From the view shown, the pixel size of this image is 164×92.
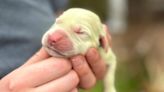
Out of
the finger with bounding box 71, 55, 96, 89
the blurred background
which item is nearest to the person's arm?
the finger with bounding box 71, 55, 96, 89

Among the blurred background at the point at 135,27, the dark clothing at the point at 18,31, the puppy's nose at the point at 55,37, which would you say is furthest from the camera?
the blurred background at the point at 135,27

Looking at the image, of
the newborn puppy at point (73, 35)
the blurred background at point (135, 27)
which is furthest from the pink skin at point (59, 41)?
the blurred background at point (135, 27)

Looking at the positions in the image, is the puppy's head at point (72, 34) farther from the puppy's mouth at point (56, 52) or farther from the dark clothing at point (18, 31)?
the dark clothing at point (18, 31)

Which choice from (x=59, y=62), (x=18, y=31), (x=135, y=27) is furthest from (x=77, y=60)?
(x=135, y=27)

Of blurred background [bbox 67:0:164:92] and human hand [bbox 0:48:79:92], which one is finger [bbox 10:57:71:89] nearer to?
human hand [bbox 0:48:79:92]

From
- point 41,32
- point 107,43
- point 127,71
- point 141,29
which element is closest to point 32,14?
point 41,32

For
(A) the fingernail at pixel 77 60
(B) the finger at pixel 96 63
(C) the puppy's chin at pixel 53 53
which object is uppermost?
(C) the puppy's chin at pixel 53 53

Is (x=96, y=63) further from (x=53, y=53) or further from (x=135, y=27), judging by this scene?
(x=135, y=27)
